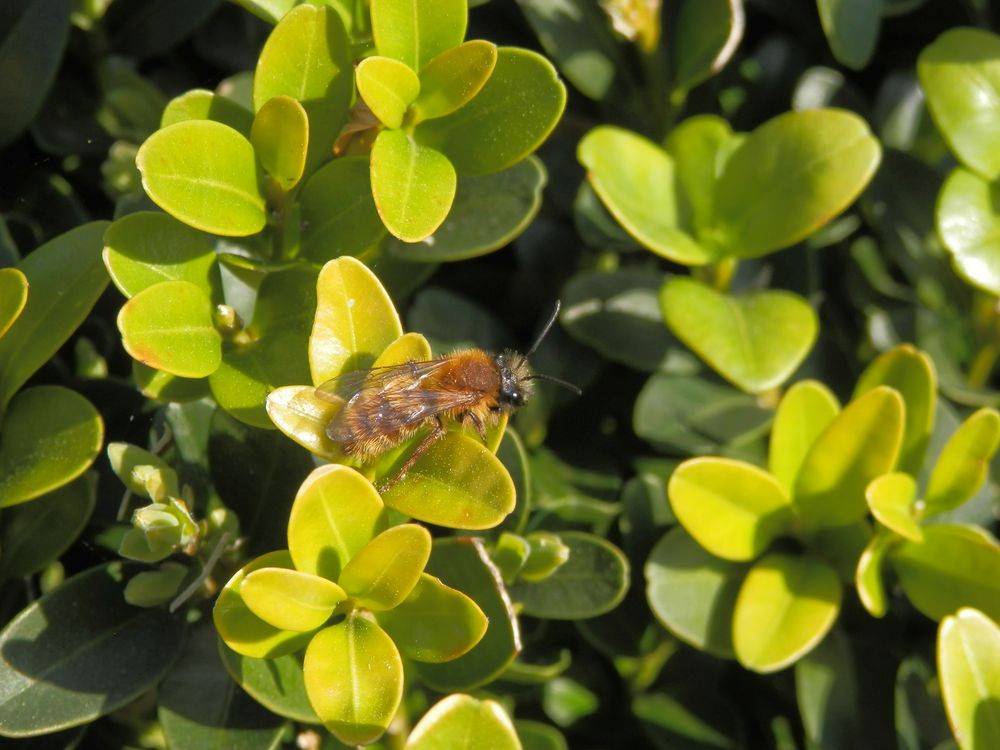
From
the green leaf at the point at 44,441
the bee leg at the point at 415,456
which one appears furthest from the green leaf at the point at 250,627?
the green leaf at the point at 44,441

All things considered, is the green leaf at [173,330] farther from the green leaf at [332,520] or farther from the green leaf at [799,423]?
the green leaf at [799,423]

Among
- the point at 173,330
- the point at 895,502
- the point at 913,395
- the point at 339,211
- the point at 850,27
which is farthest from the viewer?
the point at 850,27

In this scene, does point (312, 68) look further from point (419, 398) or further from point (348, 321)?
point (419, 398)

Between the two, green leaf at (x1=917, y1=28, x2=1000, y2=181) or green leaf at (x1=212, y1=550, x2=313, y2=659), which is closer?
green leaf at (x1=212, y1=550, x2=313, y2=659)

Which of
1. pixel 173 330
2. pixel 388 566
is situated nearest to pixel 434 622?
pixel 388 566

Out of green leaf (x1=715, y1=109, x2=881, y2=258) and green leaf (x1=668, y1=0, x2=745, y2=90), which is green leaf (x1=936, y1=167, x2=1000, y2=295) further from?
green leaf (x1=668, y1=0, x2=745, y2=90)

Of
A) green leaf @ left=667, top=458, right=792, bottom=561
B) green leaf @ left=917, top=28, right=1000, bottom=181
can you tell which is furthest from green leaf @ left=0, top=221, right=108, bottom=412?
green leaf @ left=917, top=28, right=1000, bottom=181
